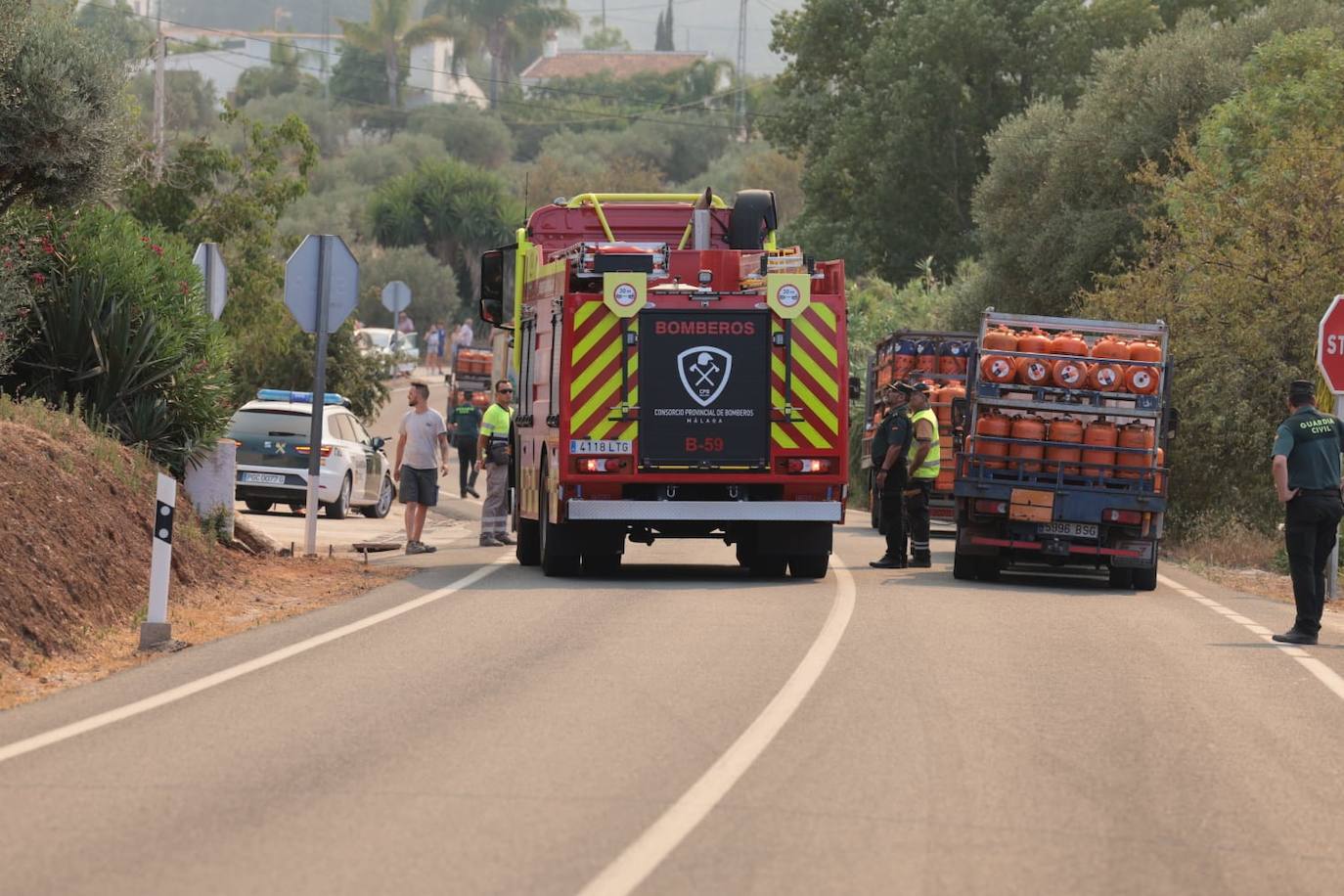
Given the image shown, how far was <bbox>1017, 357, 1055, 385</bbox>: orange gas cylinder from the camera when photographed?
68.1 feet

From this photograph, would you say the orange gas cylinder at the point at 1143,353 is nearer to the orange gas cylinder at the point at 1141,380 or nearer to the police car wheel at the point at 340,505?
the orange gas cylinder at the point at 1141,380

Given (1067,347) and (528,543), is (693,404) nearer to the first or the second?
(528,543)

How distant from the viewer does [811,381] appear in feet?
63.7

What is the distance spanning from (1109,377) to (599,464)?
4.96m

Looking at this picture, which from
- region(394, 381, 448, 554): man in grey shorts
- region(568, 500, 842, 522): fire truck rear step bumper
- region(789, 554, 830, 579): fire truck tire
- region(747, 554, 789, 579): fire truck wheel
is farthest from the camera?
region(394, 381, 448, 554): man in grey shorts

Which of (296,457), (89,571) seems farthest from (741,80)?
(89,571)

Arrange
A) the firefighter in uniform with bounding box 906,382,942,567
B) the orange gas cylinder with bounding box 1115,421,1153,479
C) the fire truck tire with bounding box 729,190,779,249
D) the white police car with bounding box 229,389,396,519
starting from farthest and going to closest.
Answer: the white police car with bounding box 229,389,396,519 < the fire truck tire with bounding box 729,190,779,249 < the firefighter in uniform with bounding box 906,382,942,567 < the orange gas cylinder with bounding box 1115,421,1153,479

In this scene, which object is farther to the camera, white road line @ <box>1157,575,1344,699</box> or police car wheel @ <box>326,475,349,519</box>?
police car wheel @ <box>326,475,349,519</box>

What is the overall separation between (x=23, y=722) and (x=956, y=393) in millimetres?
21253

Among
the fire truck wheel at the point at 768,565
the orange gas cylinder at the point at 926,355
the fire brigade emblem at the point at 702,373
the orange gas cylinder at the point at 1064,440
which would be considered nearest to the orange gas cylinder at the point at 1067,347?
the orange gas cylinder at the point at 1064,440

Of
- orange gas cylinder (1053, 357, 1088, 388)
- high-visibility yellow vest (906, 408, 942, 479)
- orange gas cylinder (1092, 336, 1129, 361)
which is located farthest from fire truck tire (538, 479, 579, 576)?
orange gas cylinder (1092, 336, 1129, 361)

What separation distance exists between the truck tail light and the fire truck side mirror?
428 cm

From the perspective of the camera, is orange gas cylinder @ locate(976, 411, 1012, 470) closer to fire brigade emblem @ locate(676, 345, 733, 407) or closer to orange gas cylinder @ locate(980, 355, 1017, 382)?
orange gas cylinder @ locate(980, 355, 1017, 382)

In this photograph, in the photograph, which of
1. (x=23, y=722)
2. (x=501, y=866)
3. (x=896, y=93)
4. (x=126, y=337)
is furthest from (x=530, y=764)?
(x=896, y=93)
